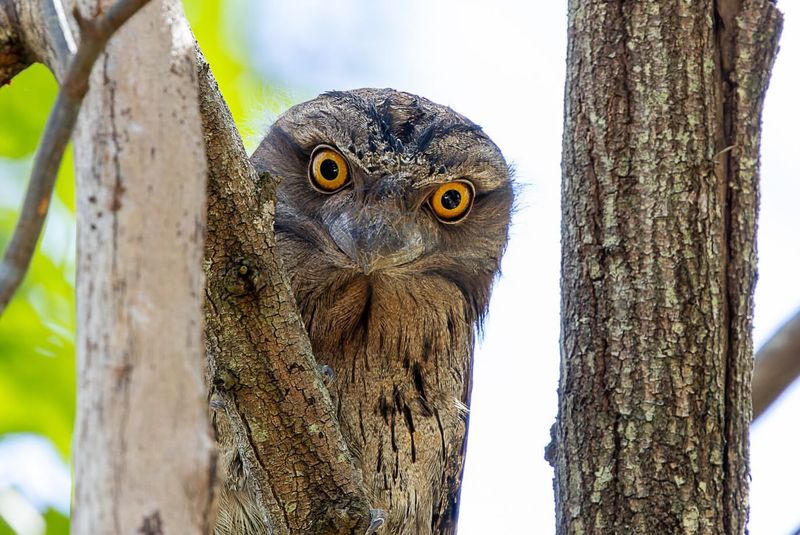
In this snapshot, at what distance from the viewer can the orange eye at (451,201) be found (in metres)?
3.26

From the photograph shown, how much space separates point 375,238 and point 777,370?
4.33ft

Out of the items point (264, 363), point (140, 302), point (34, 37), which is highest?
point (34, 37)

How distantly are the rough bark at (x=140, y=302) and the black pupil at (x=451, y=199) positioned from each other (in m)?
1.94

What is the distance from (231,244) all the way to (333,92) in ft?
4.45

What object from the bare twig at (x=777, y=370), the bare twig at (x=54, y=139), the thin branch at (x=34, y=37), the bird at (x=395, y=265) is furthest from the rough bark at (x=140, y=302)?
the bare twig at (x=777, y=370)

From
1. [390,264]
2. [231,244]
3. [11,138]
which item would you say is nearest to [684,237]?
[390,264]

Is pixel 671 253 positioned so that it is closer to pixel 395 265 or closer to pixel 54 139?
pixel 395 265

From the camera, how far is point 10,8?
1.88m

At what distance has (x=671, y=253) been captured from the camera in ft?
8.21

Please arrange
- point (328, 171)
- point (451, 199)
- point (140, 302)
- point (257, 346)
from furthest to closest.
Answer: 1. point (451, 199)
2. point (328, 171)
3. point (257, 346)
4. point (140, 302)

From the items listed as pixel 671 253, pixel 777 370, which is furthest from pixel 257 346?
pixel 777 370

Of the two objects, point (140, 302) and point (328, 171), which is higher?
point (328, 171)

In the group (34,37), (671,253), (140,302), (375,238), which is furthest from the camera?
(375,238)

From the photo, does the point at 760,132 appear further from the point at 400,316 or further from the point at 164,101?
the point at 164,101
